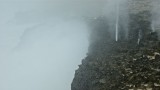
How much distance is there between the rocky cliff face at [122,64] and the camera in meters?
17.0

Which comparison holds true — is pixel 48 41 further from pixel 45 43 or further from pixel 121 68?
pixel 121 68

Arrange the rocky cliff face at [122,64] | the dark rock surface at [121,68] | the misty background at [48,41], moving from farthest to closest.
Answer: the misty background at [48,41], the rocky cliff face at [122,64], the dark rock surface at [121,68]

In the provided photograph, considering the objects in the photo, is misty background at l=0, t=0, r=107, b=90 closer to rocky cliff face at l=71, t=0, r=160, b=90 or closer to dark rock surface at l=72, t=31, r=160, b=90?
rocky cliff face at l=71, t=0, r=160, b=90

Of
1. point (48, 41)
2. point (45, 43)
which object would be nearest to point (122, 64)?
point (45, 43)

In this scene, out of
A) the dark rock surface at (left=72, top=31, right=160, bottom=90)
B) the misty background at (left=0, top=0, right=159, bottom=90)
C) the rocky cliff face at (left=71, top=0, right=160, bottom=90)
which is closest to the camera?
the dark rock surface at (left=72, top=31, right=160, bottom=90)

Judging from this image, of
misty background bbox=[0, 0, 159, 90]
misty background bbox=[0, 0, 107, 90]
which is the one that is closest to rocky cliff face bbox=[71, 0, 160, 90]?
misty background bbox=[0, 0, 159, 90]

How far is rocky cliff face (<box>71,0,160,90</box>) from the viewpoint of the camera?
17.0 meters

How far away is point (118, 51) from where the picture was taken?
2130cm

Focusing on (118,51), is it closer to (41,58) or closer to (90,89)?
(90,89)

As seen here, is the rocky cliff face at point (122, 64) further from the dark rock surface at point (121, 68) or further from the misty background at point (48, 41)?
the misty background at point (48, 41)

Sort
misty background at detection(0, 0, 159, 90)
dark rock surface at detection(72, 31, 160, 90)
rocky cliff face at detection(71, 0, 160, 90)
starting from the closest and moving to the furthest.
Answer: dark rock surface at detection(72, 31, 160, 90)
rocky cliff face at detection(71, 0, 160, 90)
misty background at detection(0, 0, 159, 90)

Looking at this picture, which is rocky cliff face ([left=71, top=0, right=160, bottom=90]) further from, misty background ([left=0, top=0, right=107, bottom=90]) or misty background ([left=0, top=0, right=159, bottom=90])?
misty background ([left=0, top=0, right=107, bottom=90])

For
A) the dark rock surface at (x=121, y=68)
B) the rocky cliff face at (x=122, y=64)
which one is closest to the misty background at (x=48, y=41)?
the rocky cliff face at (x=122, y=64)

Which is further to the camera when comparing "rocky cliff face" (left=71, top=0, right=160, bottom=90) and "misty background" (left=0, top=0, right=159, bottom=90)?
"misty background" (left=0, top=0, right=159, bottom=90)
